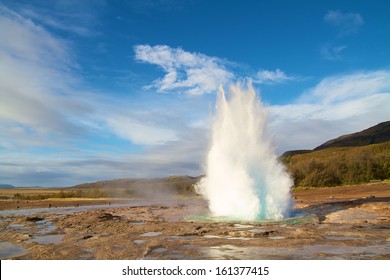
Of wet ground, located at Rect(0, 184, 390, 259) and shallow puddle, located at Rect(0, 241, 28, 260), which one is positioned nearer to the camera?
wet ground, located at Rect(0, 184, 390, 259)

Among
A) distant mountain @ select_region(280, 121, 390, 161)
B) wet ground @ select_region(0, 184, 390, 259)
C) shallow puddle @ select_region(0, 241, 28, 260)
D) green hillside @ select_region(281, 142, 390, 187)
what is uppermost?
distant mountain @ select_region(280, 121, 390, 161)

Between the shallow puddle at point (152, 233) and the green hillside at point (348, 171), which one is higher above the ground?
the green hillside at point (348, 171)

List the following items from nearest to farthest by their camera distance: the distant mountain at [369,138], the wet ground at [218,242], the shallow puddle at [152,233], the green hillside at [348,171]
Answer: the wet ground at [218,242] → the shallow puddle at [152,233] → the green hillside at [348,171] → the distant mountain at [369,138]

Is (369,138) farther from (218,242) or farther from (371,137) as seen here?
(218,242)

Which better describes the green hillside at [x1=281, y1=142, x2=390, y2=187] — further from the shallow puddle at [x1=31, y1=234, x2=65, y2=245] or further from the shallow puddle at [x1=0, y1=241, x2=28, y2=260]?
the shallow puddle at [x1=0, y1=241, x2=28, y2=260]

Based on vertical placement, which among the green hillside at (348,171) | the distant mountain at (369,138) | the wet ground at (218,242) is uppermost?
the distant mountain at (369,138)

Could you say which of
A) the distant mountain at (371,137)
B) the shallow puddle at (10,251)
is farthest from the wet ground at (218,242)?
the distant mountain at (371,137)

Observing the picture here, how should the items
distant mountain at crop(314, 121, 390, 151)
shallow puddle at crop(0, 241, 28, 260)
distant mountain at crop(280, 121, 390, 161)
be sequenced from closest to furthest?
1. shallow puddle at crop(0, 241, 28, 260)
2. distant mountain at crop(280, 121, 390, 161)
3. distant mountain at crop(314, 121, 390, 151)

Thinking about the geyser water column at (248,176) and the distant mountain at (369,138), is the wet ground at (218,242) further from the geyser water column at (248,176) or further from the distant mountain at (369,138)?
the distant mountain at (369,138)

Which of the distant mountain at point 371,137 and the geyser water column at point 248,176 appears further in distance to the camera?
the distant mountain at point 371,137

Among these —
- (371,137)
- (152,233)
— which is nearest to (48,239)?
(152,233)

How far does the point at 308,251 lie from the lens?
1052 centimetres

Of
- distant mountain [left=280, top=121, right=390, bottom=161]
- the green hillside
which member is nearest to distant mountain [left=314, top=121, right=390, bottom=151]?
distant mountain [left=280, top=121, right=390, bottom=161]

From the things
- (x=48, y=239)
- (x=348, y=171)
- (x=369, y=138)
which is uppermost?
(x=369, y=138)
